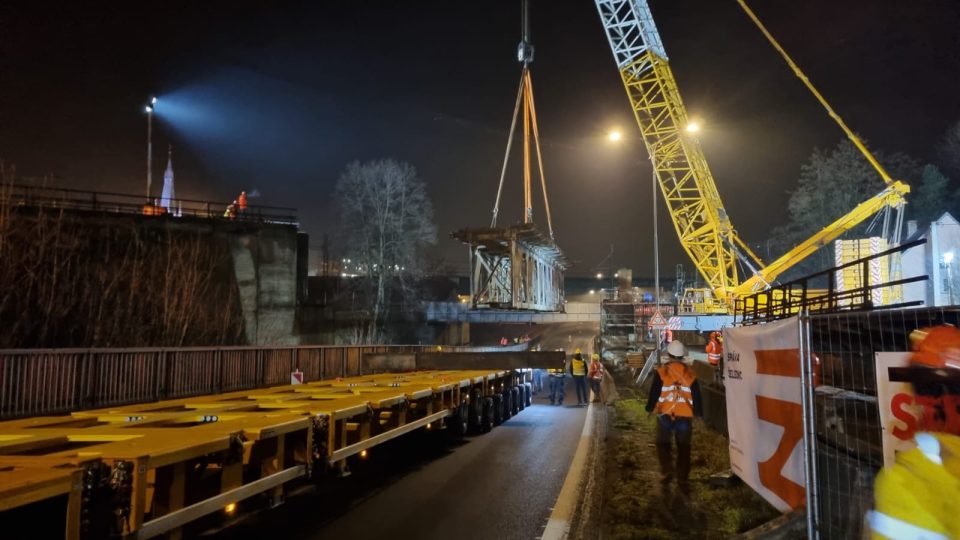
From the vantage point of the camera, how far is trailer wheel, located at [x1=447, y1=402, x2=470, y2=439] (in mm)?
12977

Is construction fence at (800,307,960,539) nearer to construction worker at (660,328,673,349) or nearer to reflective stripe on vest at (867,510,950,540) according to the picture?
reflective stripe on vest at (867,510,950,540)

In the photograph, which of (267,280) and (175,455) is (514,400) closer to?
(175,455)

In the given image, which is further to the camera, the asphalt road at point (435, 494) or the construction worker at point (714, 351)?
the construction worker at point (714, 351)

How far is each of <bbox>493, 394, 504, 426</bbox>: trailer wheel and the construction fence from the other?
10.6 metres

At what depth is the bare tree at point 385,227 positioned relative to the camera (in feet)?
157

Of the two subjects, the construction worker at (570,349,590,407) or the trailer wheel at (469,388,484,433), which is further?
the construction worker at (570,349,590,407)

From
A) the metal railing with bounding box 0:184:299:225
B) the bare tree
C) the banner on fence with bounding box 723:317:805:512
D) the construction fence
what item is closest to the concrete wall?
the metal railing with bounding box 0:184:299:225

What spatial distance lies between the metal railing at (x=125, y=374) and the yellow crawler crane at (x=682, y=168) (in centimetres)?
2319

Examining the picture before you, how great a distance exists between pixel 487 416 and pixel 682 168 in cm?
2323

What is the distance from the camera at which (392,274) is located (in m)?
47.8

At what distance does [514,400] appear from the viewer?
1788 centimetres

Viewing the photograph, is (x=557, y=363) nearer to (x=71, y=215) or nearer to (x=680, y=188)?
(x=71, y=215)

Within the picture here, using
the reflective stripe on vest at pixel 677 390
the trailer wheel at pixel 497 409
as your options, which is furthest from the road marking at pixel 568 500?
the trailer wheel at pixel 497 409

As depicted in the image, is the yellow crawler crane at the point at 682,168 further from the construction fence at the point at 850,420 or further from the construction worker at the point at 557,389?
the construction fence at the point at 850,420
